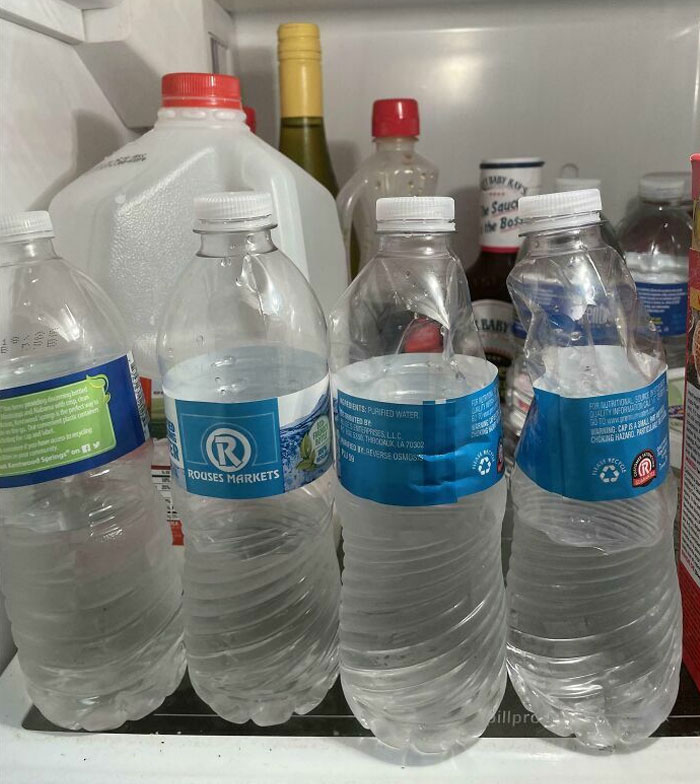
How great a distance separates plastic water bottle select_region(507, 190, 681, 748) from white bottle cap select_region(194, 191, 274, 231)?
225 millimetres

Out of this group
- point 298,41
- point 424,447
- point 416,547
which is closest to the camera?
point 424,447

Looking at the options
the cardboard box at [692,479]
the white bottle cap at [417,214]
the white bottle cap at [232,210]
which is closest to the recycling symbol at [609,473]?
the cardboard box at [692,479]

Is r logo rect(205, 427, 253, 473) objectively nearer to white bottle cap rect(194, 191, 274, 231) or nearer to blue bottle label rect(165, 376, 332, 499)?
blue bottle label rect(165, 376, 332, 499)

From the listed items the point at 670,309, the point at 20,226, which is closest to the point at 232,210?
the point at 20,226

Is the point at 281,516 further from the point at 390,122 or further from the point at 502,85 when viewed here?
the point at 502,85

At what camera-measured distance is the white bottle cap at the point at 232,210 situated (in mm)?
607

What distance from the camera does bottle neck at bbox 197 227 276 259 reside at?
2.25 feet

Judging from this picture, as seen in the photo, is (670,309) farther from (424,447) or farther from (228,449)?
(228,449)

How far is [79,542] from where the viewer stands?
702 millimetres

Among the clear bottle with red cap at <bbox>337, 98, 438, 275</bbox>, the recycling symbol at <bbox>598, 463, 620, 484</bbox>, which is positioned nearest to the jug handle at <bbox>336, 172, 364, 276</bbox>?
the clear bottle with red cap at <bbox>337, 98, 438, 275</bbox>

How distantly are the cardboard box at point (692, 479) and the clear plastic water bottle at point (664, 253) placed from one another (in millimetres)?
352

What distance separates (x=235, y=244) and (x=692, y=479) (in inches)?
18.9

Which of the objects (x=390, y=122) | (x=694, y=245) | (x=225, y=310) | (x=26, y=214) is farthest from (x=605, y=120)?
(x=26, y=214)

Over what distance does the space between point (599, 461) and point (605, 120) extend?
29.1 inches
